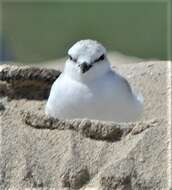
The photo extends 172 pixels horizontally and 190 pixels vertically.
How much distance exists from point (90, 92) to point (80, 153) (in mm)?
1375

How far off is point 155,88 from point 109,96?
1406 mm

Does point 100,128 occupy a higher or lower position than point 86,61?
higher

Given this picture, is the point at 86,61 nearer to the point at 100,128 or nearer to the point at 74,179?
the point at 100,128

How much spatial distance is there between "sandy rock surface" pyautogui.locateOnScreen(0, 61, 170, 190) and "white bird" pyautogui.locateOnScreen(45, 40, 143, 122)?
75cm

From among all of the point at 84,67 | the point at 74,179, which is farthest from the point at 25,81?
the point at 74,179

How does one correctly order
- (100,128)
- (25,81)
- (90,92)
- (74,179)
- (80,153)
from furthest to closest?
(25,81) < (90,92) < (100,128) < (80,153) < (74,179)

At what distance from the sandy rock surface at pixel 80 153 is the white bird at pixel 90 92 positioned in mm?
754

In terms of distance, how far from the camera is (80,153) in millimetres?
4793

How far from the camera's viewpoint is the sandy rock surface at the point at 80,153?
4594 mm

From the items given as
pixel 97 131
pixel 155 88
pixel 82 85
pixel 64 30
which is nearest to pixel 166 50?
pixel 64 30

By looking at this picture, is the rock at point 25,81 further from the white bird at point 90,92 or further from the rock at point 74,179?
the rock at point 74,179

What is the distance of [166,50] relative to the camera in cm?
1339

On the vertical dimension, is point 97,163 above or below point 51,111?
above

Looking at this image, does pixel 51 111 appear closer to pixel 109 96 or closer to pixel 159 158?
pixel 109 96
